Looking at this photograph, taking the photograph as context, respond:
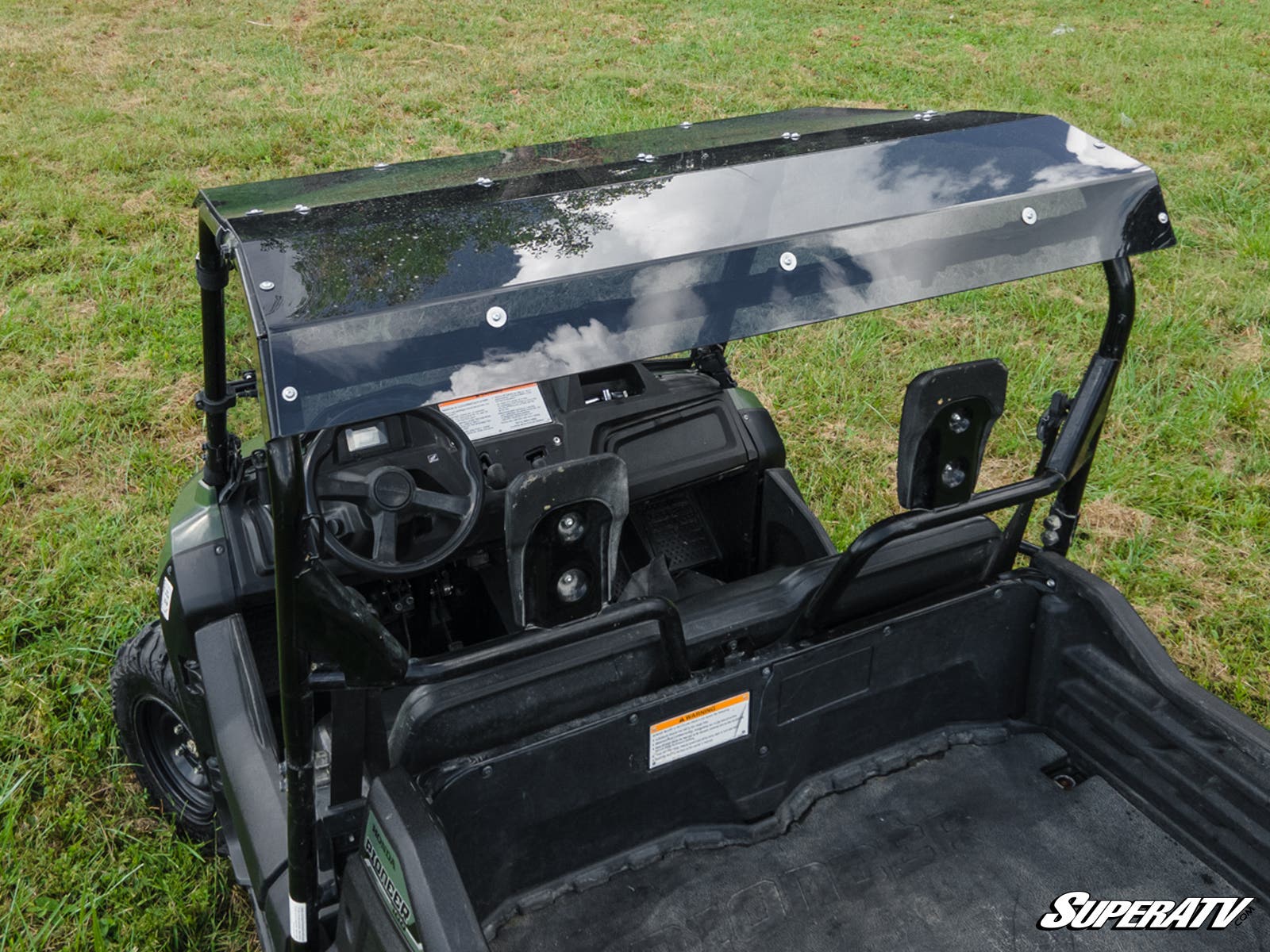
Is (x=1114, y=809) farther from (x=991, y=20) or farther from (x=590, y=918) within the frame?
(x=991, y=20)

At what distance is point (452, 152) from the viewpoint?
21.6 feet

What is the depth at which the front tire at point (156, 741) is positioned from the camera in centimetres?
261

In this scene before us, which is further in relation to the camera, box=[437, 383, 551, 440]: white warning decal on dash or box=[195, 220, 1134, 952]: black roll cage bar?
box=[437, 383, 551, 440]: white warning decal on dash

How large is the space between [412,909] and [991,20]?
377 inches

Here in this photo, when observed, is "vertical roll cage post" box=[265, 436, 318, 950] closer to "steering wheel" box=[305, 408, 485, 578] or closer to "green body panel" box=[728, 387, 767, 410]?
"steering wheel" box=[305, 408, 485, 578]

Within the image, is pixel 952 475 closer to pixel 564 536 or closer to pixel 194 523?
pixel 564 536

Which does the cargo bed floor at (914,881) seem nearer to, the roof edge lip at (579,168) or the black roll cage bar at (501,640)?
the black roll cage bar at (501,640)

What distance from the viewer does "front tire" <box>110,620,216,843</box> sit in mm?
2611

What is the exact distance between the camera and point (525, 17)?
30.6 feet

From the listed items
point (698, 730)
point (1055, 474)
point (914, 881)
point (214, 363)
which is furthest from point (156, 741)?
point (1055, 474)

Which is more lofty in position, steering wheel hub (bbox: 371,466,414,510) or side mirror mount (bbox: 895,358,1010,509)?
side mirror mount (bbox: 895,358,1010,509)

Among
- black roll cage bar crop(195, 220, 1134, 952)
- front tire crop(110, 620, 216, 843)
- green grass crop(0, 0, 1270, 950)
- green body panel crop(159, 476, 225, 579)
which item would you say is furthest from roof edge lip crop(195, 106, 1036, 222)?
green grass crop(0, 0, 1270, 950)

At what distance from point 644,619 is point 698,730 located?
0.34 meters

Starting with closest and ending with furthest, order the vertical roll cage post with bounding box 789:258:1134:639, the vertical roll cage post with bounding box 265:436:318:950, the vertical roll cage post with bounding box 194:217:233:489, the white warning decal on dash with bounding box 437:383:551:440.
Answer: the vertical roll cage post with bounding box 265:436:318:950 < the vertical roll cage post with bounding box 789:258:1134:639 < the vertical roll cage post with bounding box 194:217:233:489 < the white warning decal on dash with bounding box 437:383:551:440
